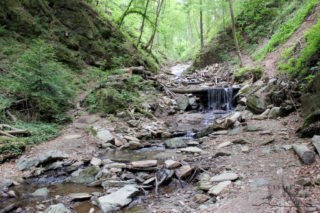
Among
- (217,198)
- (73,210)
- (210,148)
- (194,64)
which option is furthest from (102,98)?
(194,64)

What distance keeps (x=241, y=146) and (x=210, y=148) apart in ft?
3.28

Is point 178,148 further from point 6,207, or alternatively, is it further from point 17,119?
point 17,119

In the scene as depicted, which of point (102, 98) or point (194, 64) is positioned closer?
point (102, 98)

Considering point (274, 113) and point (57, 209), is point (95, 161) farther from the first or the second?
point (274, 113)

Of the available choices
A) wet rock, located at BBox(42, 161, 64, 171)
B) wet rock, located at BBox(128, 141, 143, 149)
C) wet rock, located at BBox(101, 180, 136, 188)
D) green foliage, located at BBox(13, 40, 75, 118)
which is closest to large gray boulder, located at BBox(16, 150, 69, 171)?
wet rock, located at BBox(42, 161, 64, 171)

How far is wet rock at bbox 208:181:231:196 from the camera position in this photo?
3.28 m

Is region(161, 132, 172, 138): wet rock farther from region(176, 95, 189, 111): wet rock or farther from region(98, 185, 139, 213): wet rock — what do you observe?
region(176, 95, 189, 111): wet rock

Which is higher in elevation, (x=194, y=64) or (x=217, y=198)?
(x=194, y=64)

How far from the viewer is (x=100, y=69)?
14328 millimetres

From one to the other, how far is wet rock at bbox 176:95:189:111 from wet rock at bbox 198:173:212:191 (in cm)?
897

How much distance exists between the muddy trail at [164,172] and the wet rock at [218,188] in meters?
0.02

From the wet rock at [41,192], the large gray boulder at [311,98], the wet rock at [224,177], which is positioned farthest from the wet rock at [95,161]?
the large gray boulder at [311,98]

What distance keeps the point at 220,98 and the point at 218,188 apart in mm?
10969

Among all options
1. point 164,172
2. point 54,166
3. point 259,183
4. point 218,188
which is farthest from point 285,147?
point 54,166
